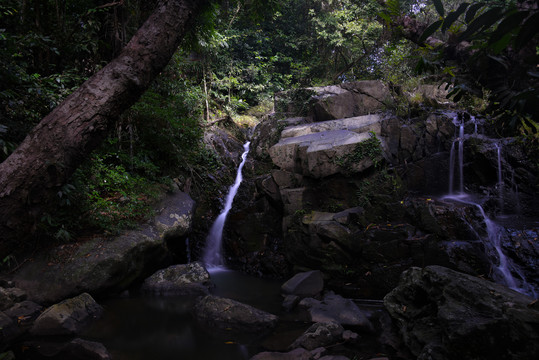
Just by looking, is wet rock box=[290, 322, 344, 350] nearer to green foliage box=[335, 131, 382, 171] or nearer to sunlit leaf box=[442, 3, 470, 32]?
sunlit leaf box=[442, 3, 470, 32]

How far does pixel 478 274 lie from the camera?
15.8ft

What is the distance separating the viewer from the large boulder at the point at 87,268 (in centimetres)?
446

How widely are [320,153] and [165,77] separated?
4.59 m

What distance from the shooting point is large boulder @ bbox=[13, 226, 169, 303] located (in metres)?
4.46

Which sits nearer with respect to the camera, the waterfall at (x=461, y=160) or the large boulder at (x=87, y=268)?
the large boulder at (x=87, y=268)

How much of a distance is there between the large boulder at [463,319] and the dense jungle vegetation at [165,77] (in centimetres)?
166

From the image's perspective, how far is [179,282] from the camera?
5.54 m

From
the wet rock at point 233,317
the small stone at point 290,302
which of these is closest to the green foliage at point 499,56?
the wet rock at point 233,317

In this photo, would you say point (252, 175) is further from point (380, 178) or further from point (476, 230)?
point (476, 230)

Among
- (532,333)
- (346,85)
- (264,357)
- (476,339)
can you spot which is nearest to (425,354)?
(476,339)

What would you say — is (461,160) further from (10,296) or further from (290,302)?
(10,296)

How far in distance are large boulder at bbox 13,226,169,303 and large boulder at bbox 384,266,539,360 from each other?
4.09m

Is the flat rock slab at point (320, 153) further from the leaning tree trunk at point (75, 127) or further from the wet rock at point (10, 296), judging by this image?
the wet rock at point (10, 296)

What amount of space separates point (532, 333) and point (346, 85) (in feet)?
28.6
